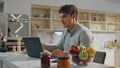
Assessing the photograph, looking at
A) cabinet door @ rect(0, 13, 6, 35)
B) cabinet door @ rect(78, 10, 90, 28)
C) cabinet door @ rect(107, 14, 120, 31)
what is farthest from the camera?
cabinet door @ rect(107, 14, 120, 31)

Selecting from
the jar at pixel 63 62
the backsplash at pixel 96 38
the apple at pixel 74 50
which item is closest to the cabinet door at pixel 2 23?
the backsplash at pixel 96 38

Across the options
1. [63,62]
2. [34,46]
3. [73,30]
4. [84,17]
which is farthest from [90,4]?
[63,62]

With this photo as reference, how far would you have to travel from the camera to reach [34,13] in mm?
4953

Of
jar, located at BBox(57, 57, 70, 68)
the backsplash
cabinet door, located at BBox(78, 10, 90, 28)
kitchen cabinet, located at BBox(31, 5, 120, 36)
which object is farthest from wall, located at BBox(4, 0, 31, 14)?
jar, located at BBox(57, 57, 70, 68)

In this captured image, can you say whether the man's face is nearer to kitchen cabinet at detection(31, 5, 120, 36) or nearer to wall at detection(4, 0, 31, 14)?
wall at detection(4, 0, 31, 14)

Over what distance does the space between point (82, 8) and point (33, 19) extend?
54.0 inches

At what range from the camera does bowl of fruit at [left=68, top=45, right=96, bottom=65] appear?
130 cm

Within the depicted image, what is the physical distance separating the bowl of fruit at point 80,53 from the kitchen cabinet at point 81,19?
3.46 m

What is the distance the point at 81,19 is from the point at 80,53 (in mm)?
4489

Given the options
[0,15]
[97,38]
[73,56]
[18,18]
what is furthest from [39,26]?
[73,56]

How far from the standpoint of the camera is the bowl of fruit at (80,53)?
130 cm

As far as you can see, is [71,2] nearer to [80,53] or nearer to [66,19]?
[66,19]

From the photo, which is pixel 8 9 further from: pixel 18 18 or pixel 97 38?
pixel 97 38

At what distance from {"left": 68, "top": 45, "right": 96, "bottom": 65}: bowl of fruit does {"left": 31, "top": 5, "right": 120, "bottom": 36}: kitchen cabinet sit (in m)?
3.46
